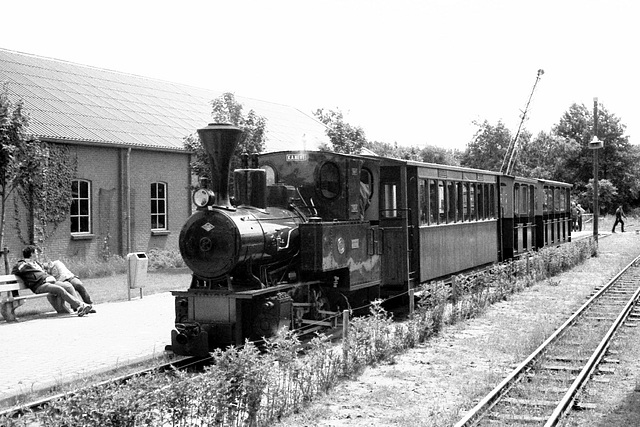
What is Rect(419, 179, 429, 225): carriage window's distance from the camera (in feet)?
44.8

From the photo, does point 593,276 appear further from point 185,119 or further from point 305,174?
point 185,119

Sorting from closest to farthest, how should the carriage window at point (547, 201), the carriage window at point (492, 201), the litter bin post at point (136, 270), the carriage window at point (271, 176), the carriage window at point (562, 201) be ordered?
the carriage window at point (271, 176), the litter bin post at point (136, 270), the carriage window at point (492, 201), the carriage window at point (547, 201), the carriage window at point (562, 201)

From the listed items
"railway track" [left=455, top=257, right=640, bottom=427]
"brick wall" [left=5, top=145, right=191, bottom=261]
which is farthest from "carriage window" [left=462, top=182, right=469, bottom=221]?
"brick wall" [left=5, top=145, right=191, bottom=261]

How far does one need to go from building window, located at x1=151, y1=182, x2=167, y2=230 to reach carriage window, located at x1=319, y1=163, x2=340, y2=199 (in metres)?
15.8

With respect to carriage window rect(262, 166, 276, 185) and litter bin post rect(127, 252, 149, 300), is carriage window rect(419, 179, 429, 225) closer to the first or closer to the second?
carriage window rect(262, 166, 276, 185)

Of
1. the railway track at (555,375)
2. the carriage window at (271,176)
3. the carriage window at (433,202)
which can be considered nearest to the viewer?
the railway track at (555,375)

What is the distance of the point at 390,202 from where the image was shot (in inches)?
519

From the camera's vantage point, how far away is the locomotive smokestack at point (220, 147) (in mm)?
9180

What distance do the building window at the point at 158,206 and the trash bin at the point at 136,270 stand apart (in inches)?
406

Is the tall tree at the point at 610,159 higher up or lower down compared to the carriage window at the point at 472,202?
higher up

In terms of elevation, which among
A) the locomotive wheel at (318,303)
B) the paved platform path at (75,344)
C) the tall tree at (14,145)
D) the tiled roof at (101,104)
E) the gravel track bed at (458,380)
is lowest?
the gravel track bed at (458,380)

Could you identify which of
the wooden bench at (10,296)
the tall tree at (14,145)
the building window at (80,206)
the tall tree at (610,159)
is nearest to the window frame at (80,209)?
the building window at (80,206)

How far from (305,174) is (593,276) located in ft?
39.2

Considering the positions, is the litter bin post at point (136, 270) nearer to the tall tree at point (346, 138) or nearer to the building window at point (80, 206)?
the building window at point (80, 206)
